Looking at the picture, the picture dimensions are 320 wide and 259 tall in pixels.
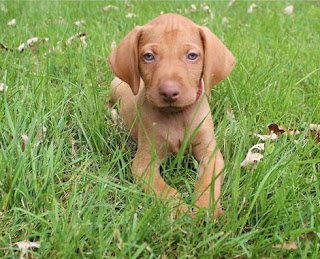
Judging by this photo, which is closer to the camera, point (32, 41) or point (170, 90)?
point (170, 90)

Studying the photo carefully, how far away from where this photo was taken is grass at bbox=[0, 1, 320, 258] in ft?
6.77

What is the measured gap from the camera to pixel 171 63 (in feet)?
8.24

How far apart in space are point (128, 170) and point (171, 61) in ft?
2.12

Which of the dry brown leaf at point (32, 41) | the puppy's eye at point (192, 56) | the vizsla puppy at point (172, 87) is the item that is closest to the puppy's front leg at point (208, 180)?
the vizsla puppy at point (172, 87)

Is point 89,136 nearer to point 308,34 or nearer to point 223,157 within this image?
point 223,157

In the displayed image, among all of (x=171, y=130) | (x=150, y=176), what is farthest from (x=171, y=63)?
(x=150, y=176)

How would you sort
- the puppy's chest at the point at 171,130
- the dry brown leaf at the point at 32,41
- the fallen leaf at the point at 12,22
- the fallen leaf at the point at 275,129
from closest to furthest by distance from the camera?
the puppy's chest at the point at 171,130
the fallen leaf at the point at 275,129
the dry brown leaf at the point at 32,41
the fallen leaf at the point at 12,22

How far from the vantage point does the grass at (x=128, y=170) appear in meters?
2.06

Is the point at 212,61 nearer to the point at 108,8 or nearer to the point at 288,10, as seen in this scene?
the point at 108,8

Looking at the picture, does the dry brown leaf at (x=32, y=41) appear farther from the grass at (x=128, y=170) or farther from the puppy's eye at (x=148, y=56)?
the puppy's eye at (x=148, y=56)

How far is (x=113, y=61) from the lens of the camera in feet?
9.17

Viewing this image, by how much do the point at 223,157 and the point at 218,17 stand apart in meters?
3.01

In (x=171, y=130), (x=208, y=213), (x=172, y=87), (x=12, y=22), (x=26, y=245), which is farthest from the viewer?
(x=12, y=22)

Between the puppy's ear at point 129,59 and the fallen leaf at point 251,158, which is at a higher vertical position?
the puppy's ear at point 129,59
